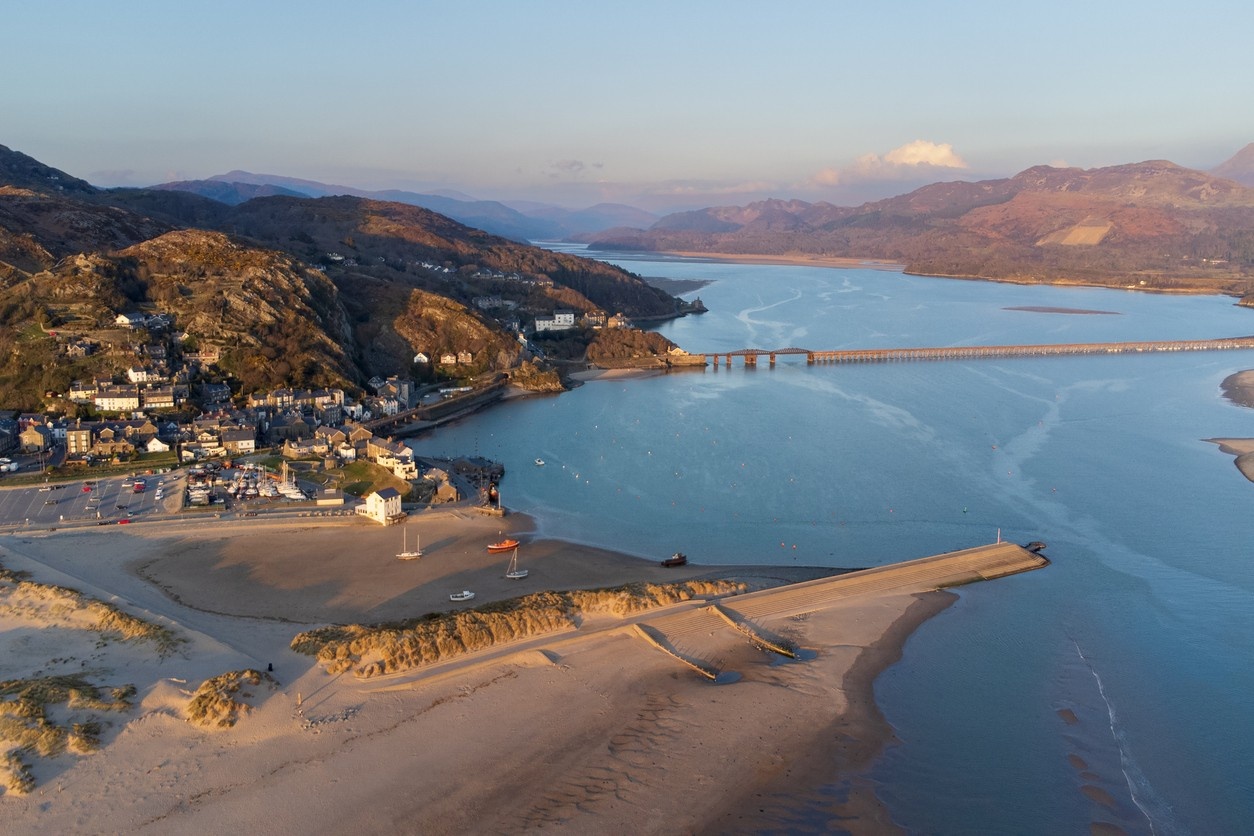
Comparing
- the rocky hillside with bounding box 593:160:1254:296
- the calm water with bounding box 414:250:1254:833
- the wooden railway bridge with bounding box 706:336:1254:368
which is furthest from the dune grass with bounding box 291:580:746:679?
the rocky hillside with bounding box 593:160:1254:296

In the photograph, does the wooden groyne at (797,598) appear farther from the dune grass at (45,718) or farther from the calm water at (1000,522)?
the dune grass at (45,718)

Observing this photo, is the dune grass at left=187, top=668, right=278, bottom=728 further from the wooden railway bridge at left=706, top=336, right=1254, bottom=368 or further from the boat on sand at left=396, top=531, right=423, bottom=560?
the wooden railway bridge at left=706, top=336, right=1254, bottom=368

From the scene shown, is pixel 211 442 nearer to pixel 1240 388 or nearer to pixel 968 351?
pixel 968 351

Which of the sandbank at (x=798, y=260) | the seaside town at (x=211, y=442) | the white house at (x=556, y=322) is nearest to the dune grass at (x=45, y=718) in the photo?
the seaside town at (x=211, y=442)

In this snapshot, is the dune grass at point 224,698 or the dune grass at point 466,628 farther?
the dune grass at point 466,628

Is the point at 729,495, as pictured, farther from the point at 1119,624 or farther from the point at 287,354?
the point at 287,354

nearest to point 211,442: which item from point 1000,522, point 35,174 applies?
point 1000,522
